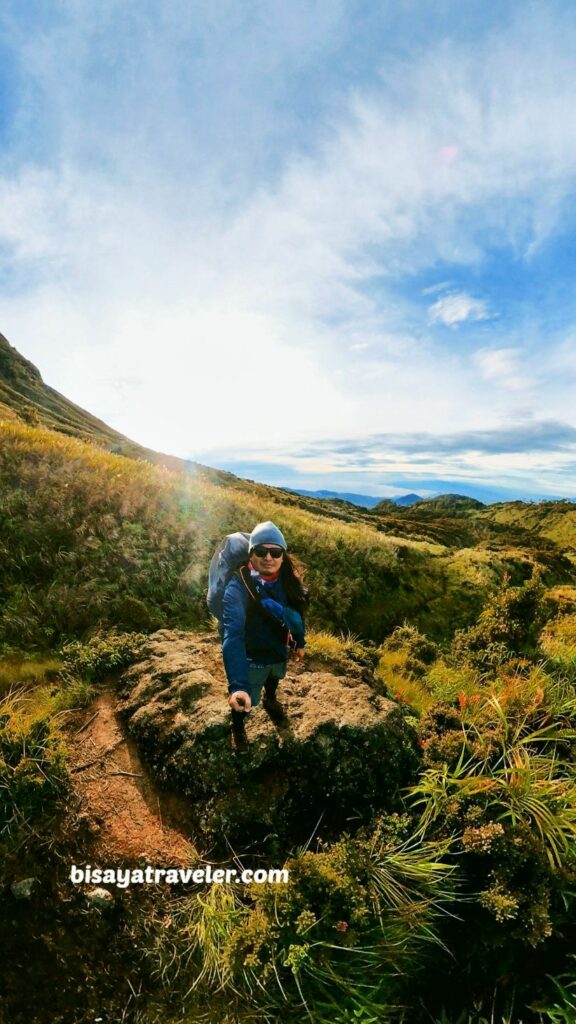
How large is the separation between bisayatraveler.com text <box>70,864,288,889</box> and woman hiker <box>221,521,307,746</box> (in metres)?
1.72

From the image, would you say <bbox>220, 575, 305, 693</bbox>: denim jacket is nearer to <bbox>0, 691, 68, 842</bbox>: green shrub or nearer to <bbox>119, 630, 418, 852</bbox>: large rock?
<bbox>119, 630, 418, 852</bbox>: large rock

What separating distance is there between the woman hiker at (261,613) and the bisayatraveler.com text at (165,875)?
172cm

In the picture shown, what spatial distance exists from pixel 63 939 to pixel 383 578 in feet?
36.8

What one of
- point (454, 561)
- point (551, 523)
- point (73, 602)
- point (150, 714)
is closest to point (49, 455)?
point (73, 602)

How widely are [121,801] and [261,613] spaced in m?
3.11

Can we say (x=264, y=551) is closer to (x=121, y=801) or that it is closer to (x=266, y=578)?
(x=266, y=578)

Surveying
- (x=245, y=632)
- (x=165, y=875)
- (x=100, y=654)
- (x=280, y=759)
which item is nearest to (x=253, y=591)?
(x=245, y=632)

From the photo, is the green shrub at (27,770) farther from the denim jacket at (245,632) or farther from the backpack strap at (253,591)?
the backpack strap at (253,591)

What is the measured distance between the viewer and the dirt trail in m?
4.88

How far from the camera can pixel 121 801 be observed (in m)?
5.32

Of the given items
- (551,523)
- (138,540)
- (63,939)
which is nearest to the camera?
(63,939)

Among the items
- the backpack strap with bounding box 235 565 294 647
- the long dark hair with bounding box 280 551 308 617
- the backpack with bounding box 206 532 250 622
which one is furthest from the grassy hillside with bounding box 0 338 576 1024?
the backpack with bounding box 206 532 250 622

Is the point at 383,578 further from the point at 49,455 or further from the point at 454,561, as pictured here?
the point at 49,455

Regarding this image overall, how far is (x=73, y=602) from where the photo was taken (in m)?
8.57
